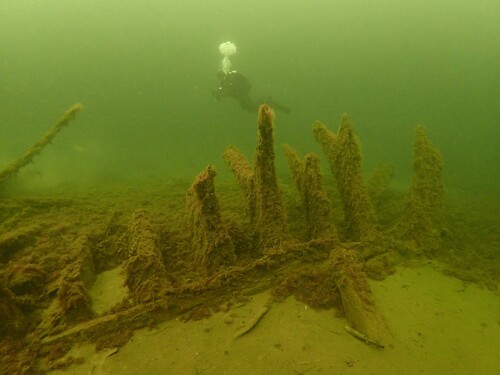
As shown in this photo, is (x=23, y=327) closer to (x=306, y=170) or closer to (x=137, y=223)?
(x=137, y=223)

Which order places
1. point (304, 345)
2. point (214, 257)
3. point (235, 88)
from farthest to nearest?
point (235, 88) < point (214, 257) < point (304, 345)

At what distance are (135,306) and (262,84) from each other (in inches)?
3987

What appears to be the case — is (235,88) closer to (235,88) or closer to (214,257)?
(235,88)

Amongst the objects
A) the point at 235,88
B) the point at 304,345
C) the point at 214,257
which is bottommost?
the point at 304,345

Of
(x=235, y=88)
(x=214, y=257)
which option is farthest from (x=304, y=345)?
(x=235, y=88)

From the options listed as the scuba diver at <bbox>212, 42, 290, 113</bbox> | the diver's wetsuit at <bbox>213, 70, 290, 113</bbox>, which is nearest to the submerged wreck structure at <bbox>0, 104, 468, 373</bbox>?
the scuba diver at <bbox>212, 42, 290, 113</bbox>

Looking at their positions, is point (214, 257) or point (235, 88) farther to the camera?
point (235, 88)

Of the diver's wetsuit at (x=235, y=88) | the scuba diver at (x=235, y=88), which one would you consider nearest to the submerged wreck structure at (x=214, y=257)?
the scuba diver at (x=235, y=88)

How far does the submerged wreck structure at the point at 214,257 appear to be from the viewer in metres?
3.09

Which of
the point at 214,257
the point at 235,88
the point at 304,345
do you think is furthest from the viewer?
the point at 235,88

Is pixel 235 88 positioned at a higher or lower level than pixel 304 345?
higher

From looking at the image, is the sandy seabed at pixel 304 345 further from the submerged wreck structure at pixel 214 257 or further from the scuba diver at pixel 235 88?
the scuba diver at pixel 235 88

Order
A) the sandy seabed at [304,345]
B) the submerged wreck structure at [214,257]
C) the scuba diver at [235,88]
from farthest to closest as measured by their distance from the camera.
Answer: the scuba diver at [235,88]
the submerged wreck structure at [214,257]
the sandy seabed at [304,345]

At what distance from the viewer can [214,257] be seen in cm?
379
